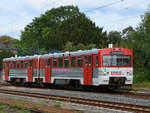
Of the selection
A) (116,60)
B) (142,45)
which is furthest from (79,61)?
(142,45)

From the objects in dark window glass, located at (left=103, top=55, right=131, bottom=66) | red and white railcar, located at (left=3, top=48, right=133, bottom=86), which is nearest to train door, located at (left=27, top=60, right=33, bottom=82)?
red and white railcar, located at (left=3, top=48, right=133, bottom=86)

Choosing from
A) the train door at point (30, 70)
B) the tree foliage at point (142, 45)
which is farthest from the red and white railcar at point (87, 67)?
the tree foliage at point (142, 45)

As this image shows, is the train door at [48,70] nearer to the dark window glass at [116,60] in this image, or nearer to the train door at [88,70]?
the train door at [88,70]

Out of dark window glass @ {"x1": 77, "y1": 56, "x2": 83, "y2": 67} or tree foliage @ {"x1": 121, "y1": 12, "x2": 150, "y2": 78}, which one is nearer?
dark window glass @ {"x1": 77, "y1": 56, "x2": 83, "y2": 67}

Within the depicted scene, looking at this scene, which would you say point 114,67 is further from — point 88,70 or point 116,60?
point 88,70

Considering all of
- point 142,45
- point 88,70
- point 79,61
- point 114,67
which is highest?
point 142,45

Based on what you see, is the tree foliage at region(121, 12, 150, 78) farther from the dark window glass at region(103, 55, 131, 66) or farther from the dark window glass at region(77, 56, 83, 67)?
the dark window glass at region(77, 56, 83, 67)

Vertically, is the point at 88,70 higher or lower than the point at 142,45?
lower

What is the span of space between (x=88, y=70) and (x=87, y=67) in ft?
0.82

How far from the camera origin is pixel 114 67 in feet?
64.0

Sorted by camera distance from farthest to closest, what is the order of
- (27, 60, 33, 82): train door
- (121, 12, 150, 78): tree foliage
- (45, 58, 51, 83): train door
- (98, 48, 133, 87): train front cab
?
(27, 60, 33, 82): train door, (121, 12, 150, 78): tree foliage, (45, 58, 51, 83): train door, (98, 48, 133, 87): train front cab

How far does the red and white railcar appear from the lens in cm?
1928

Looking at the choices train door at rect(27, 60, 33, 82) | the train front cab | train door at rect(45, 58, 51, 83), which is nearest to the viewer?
the train front cab

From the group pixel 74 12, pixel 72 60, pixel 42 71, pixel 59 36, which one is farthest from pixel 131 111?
pixel 74 12
